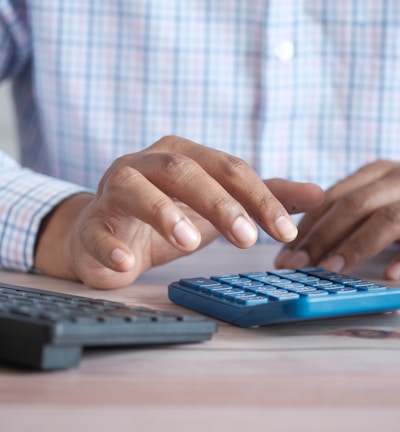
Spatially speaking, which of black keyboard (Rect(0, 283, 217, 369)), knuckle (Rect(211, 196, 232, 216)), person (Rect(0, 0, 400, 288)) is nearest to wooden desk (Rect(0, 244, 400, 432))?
black keyboard (Rect(0, 283, 217, 369))

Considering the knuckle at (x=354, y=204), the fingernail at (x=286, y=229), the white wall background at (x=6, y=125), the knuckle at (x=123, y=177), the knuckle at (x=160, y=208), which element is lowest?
the white wall background at (x=6, y=125)

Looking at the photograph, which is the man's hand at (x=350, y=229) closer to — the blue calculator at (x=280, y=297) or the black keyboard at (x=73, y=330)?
the blue calculator at (x=280, y=297)

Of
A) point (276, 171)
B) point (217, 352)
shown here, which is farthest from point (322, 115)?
point (217, 352)

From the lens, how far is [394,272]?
79 centimetres

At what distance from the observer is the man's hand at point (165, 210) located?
2.04 ft

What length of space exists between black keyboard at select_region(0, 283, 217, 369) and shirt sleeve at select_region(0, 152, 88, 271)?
0.35 metres

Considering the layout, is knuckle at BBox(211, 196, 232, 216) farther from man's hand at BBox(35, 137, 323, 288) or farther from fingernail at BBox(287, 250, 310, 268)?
fingernail at BBox(287, 250, 310, 268)

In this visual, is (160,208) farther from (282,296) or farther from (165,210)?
(282,296)

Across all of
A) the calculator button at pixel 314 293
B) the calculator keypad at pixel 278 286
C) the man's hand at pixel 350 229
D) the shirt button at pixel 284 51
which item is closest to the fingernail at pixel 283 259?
the man's hand at pixel 350 229

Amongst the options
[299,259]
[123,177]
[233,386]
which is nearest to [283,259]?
[299,259]

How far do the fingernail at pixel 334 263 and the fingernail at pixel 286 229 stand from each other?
172mm

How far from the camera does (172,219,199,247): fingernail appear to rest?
1.99 feet

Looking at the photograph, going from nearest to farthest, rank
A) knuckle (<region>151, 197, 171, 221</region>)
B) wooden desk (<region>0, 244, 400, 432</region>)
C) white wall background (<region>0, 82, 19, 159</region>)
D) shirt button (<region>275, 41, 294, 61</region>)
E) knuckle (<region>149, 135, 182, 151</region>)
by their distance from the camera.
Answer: wooden desk (<region>0, 244, 400, 432</region>) → knuckle (<region>151, 197, 171, 221</region>) → knuckle (<region>149, 135, 182, 151</region>) → shirt button (<region>275, 41, 294, 61</region>) → white wall background (<region>0, 82, 19, 159</region>)

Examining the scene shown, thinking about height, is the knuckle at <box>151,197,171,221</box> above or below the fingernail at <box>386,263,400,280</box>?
above
